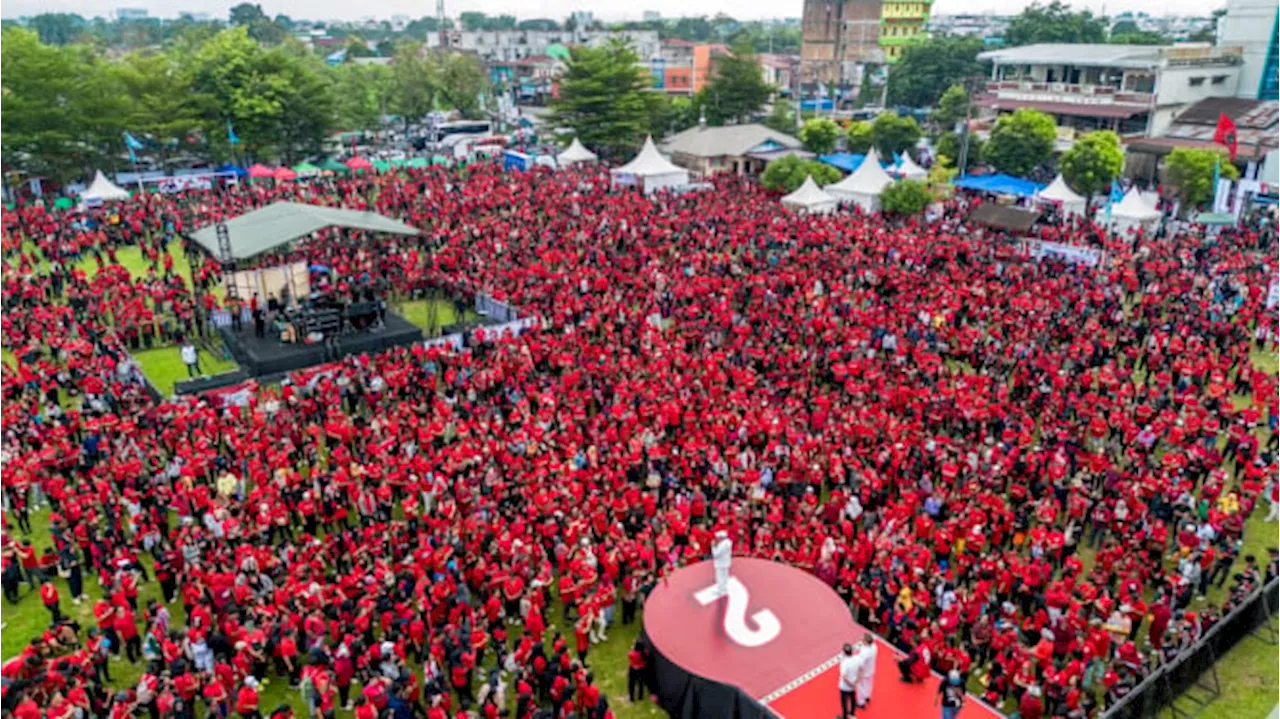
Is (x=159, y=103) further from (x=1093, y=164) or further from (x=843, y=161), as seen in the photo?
(x=1093, y=164)

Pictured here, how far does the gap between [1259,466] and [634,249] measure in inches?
748

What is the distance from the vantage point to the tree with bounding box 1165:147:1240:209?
39.1m

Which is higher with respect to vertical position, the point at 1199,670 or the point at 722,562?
the point at 722,562

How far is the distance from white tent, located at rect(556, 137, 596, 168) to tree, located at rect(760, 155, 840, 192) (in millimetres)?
12041

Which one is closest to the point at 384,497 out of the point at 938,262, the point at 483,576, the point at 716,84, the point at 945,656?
the point at 483,576

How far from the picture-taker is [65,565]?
14.5 m

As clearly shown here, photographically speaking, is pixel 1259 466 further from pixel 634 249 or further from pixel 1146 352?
pixel 634 249

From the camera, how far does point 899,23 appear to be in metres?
122

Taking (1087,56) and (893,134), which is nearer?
(893,134)

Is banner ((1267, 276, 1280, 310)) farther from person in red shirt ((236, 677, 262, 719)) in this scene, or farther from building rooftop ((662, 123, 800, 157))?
building rooftop ((662, 123, 800, 157))

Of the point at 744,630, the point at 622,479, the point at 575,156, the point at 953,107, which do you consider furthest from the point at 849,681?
the point at 953,107

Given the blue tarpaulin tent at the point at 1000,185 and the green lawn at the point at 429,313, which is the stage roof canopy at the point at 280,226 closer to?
the green lawn at the point at 429,313

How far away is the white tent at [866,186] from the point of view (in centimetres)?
4003

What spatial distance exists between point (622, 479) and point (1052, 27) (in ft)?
A: 287
